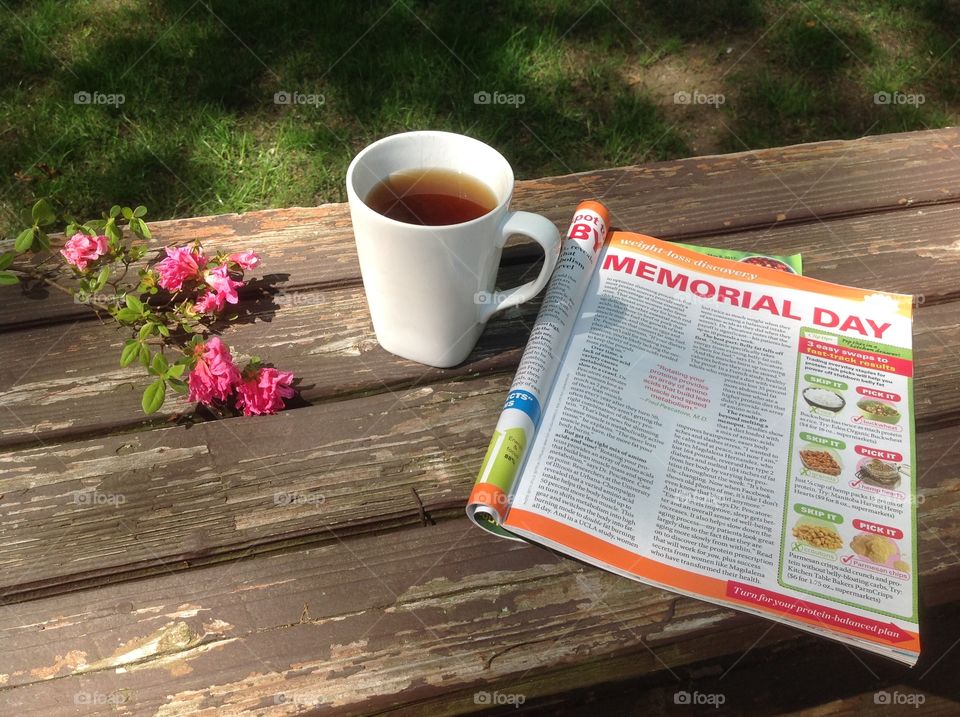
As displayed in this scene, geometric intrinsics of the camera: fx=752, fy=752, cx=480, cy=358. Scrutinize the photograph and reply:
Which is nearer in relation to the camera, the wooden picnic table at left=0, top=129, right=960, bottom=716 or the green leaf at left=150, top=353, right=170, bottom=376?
the wooden picnic table at left=0, top=129, right=960, bottom=716

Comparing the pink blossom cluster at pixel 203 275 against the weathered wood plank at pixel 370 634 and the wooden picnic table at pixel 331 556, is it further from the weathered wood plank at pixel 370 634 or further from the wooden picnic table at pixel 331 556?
the weathered wood plank at pixel 370 634

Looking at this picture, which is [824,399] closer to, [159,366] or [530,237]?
[530,237]

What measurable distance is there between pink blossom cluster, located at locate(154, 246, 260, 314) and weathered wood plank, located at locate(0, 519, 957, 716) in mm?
368

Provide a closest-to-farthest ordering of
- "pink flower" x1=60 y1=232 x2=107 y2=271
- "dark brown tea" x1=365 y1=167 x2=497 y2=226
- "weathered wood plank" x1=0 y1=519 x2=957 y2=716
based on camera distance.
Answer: "weathered wood plank" x1=0 y1=519 x2=957 y2=716
"dark brown tea" x1=365 y1=167 x2=497 y2=226
"pink flower" x1=60 y1=232 x2=107 y2=271

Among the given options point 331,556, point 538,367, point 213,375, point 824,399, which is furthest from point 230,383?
point 824,399

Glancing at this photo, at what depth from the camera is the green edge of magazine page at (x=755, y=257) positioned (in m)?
1.09

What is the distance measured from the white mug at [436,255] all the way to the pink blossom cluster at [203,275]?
0.20 metres

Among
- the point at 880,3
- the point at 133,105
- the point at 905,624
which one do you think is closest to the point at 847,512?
the point at 905,624

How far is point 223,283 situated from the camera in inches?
39.1

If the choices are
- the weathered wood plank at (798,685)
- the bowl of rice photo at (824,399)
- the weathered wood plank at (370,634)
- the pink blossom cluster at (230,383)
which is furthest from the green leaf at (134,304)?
the bowl of rice photo at (824,399)

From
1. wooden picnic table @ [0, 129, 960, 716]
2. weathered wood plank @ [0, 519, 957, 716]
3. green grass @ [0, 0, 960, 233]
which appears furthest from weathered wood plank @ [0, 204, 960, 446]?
green grass @ [0, 0, 960, 233]

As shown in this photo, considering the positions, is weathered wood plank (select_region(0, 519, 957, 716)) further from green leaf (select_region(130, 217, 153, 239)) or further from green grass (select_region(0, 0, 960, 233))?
green grass (select_region(0, 0, 960, 233))

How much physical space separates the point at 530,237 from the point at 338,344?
294mm

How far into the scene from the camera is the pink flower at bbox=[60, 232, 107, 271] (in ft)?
3.38
